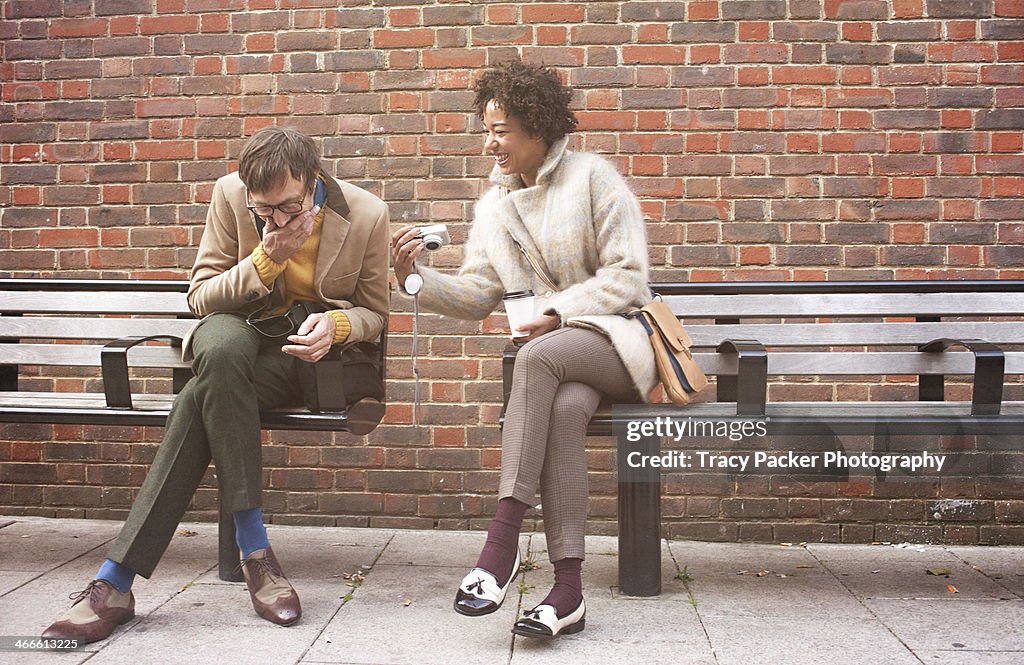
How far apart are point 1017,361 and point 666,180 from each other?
1.59 metres

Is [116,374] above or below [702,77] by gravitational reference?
below

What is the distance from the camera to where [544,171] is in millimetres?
3393

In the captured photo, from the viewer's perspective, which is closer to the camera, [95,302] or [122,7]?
[95,302]

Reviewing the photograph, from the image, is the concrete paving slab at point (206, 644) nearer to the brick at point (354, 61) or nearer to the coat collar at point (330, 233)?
the coat collar at point (330, 233)

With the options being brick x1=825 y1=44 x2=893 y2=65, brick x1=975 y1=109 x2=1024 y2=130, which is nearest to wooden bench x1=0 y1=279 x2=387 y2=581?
brick x1=825 y1=44 x2=893 y2=65

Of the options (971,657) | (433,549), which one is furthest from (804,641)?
(433,549)

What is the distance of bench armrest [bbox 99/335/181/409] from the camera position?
3.44m

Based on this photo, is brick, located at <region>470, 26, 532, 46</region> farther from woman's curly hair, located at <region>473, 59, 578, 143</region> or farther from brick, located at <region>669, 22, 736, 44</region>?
woman's curly hair, located at <region>473, 59, 578, 143</region>

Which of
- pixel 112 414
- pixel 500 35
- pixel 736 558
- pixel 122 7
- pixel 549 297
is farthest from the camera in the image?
pixel 122 7

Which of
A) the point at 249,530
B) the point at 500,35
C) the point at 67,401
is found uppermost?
the point at 500,35

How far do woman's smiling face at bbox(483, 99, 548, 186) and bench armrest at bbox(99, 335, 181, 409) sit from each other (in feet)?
4.91

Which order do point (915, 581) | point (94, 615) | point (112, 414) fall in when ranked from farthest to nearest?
1. point (915, 581)
2. point (112, 414)
3. point (94, 615)

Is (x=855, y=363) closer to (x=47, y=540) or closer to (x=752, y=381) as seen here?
(x=752, y=381)

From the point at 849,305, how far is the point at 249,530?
7.73 ft
